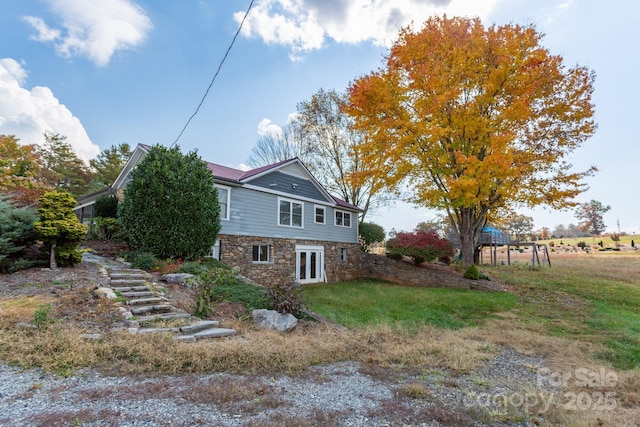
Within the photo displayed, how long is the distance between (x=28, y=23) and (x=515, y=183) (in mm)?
16475

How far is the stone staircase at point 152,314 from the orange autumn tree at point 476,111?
356 inches

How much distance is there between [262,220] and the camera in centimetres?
1284

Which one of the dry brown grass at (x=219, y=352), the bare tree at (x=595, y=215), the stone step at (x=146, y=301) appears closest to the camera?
the dry brown grass at (x=219, y=352)

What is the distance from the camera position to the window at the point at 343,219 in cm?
1723

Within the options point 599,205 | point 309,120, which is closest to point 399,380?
point 309,120

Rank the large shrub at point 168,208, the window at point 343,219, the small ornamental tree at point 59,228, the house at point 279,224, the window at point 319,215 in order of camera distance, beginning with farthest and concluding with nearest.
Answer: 1. the window at point 343,219
2. the window at point 319,215
3. the house at point 279,224
4. the large shrub at point 168,208
5. the small ornamental tree at point 59,228

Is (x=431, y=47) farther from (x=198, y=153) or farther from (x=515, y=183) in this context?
(x=198, y=153)

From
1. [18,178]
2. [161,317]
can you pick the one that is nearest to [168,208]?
[161,317]

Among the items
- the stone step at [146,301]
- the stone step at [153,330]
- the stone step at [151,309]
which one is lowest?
the stone step at [153,330]

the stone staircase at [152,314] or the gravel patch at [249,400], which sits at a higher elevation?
the stone staircase at [152,314]

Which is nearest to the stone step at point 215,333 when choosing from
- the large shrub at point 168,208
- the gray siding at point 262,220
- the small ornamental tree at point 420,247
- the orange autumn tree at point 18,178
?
the large shrub at point 168,208

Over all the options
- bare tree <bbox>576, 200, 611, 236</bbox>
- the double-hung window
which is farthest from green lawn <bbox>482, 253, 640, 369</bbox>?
bare tree <bbox>576, 200, 611, 236</bbox>

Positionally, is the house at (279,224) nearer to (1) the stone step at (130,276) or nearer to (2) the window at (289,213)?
(2) the window at (289,213)

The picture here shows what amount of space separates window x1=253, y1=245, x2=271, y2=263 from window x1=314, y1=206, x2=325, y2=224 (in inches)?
133
